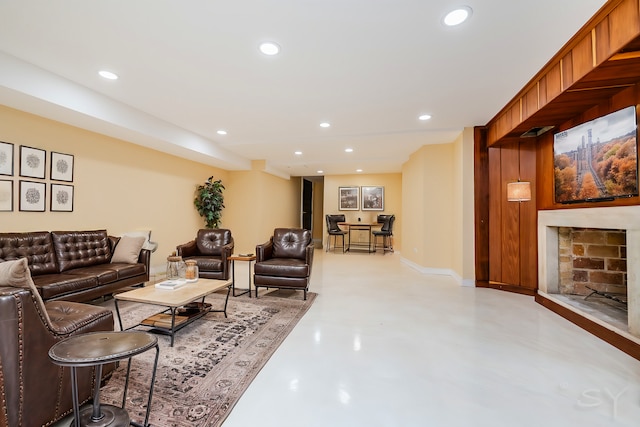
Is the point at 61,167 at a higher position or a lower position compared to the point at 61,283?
higher

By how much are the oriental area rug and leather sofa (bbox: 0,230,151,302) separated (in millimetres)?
378

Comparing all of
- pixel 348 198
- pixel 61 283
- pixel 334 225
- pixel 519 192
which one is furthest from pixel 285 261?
pixel 348 198

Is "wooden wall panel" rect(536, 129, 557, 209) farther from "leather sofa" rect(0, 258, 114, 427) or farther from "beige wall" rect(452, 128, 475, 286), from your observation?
"leather sofa" rect(0, 258, 114, 427)

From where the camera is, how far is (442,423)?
152cm

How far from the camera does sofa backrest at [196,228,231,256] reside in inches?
177

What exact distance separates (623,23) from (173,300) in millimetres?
3884

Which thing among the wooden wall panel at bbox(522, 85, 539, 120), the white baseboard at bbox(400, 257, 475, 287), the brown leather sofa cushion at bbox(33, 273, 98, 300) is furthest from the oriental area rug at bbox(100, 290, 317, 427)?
the wooden wall panel at bbox(522, 85, 539, 120)

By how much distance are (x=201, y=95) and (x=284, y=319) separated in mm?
2911

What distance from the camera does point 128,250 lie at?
389cm

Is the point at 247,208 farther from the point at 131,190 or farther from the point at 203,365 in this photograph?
the point at 203,365

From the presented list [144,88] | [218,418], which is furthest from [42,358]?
[144,88]

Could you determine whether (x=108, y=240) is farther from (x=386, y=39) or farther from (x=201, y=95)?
(x=386, y=39)

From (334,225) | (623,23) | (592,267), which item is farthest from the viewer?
(334,225)

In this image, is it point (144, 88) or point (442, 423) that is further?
point (144, 88)
